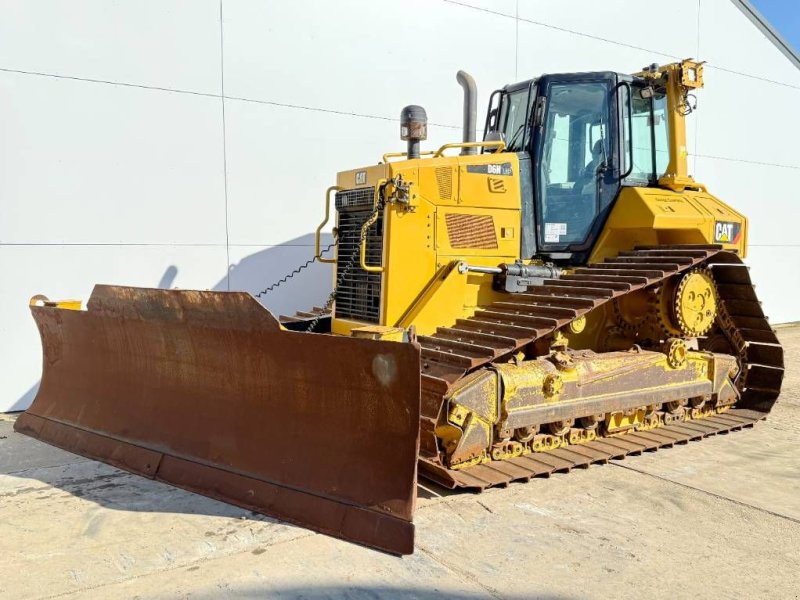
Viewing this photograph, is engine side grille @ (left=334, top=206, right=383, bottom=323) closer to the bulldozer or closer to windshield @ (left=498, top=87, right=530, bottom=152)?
the bulldozer

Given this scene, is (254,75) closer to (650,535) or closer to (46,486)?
(46,486)

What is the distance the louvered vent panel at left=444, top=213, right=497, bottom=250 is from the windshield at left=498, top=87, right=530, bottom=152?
2.76 ft

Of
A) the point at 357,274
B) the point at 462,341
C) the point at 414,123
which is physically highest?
the point at 414,123

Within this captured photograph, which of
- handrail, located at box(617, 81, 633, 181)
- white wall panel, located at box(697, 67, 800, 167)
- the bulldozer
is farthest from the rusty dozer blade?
white wall panel, located at box(697, 67, 800, 167)

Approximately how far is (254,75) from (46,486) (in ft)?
16.2

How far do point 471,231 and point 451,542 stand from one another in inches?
101

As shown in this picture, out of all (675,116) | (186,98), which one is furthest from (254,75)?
(675,116)

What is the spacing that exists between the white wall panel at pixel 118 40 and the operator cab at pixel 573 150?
3474 millimetres

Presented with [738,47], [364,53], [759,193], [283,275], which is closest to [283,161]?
[283,275]

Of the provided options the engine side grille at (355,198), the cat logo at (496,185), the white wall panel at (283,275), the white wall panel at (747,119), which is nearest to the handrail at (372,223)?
the engine side grille at (355,198)

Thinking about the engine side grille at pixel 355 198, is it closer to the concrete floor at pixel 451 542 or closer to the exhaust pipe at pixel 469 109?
the exhaust pipe at pixel 469 109

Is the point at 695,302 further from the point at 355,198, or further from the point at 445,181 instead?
the point at 355,198

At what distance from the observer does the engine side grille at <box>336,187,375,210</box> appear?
5.47 m

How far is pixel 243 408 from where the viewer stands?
436 centimetres
